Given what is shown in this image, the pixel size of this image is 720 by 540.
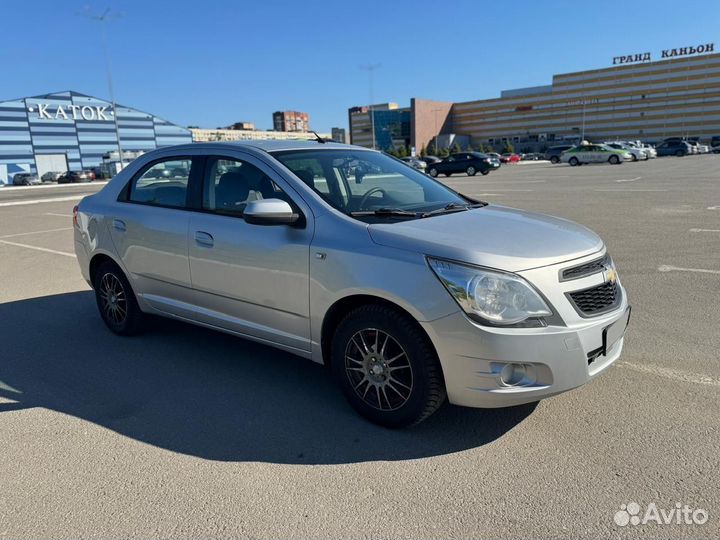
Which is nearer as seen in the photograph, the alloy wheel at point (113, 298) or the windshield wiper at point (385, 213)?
the windshield wiper at point (385, 213)

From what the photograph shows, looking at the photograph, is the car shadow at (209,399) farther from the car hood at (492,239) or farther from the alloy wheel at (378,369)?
the car hood at (492,239)

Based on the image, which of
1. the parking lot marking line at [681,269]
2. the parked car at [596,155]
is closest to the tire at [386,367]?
the parking lot marking line at [681,269]

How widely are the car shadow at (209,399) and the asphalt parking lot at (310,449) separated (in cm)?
2

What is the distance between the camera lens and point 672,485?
8.93ft

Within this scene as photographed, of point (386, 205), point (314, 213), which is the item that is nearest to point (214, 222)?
point (314, 213)

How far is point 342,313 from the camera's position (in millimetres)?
3492

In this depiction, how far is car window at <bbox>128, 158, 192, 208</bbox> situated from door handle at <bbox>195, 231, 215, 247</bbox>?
0.39 meters

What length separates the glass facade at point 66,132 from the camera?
2491 inches

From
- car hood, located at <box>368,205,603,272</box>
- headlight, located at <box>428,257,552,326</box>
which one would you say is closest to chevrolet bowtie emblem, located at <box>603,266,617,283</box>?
car hood, located at <box>368,205,603,272</box>

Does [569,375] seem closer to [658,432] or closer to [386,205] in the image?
[658,432]

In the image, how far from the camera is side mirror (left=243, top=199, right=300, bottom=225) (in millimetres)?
3475

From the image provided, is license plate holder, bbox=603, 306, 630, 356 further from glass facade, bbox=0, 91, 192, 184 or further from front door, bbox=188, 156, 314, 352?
glass facade, bbox=0, 91, 192, 184

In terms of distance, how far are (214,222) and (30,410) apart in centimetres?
180

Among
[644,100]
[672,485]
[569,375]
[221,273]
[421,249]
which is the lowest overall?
[672,485]
